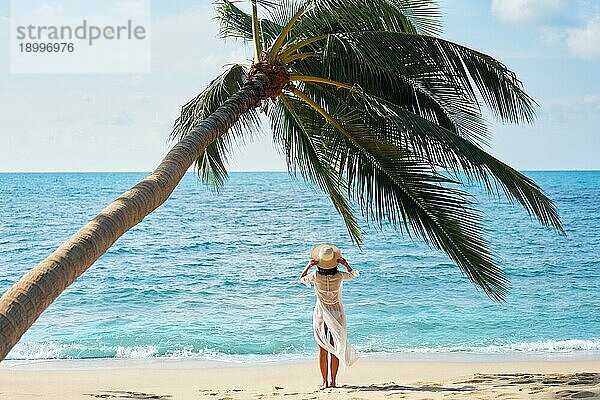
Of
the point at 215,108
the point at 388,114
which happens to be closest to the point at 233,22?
the point at 215,108

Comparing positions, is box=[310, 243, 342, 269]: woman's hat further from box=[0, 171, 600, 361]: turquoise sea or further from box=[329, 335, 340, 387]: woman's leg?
box=[0, 171, 600, 361]: turquoise sea

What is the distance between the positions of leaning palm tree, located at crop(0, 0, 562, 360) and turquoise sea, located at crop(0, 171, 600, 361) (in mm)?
5420

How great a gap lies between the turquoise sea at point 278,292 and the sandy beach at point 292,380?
1299 mm

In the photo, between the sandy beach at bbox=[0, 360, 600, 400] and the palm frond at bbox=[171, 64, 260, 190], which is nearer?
the sandy beach at bbox=[0, 360, 600, 400]

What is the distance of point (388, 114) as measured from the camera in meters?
6.68

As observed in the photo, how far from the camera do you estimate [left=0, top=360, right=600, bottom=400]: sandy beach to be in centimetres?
812

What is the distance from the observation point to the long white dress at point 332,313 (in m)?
8.02

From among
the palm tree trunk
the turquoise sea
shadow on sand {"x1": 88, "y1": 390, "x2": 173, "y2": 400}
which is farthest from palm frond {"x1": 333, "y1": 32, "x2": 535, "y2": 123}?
the turquoise sea

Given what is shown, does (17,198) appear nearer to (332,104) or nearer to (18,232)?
(18,232)

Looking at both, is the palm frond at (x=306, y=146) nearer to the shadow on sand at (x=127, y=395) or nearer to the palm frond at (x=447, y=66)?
the palm frond at (x=447, y=66)

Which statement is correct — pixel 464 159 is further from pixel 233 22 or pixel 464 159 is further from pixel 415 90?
pixel 233 22

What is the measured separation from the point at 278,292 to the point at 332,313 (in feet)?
39.0

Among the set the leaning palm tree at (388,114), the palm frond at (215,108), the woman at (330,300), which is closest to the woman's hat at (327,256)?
the woman at (330,300)

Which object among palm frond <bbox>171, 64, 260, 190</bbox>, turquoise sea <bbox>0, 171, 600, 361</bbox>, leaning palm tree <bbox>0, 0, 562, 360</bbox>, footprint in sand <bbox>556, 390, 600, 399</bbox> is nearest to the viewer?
leaning palm tree <bbox>0, 0, 562, 360</bbox>
